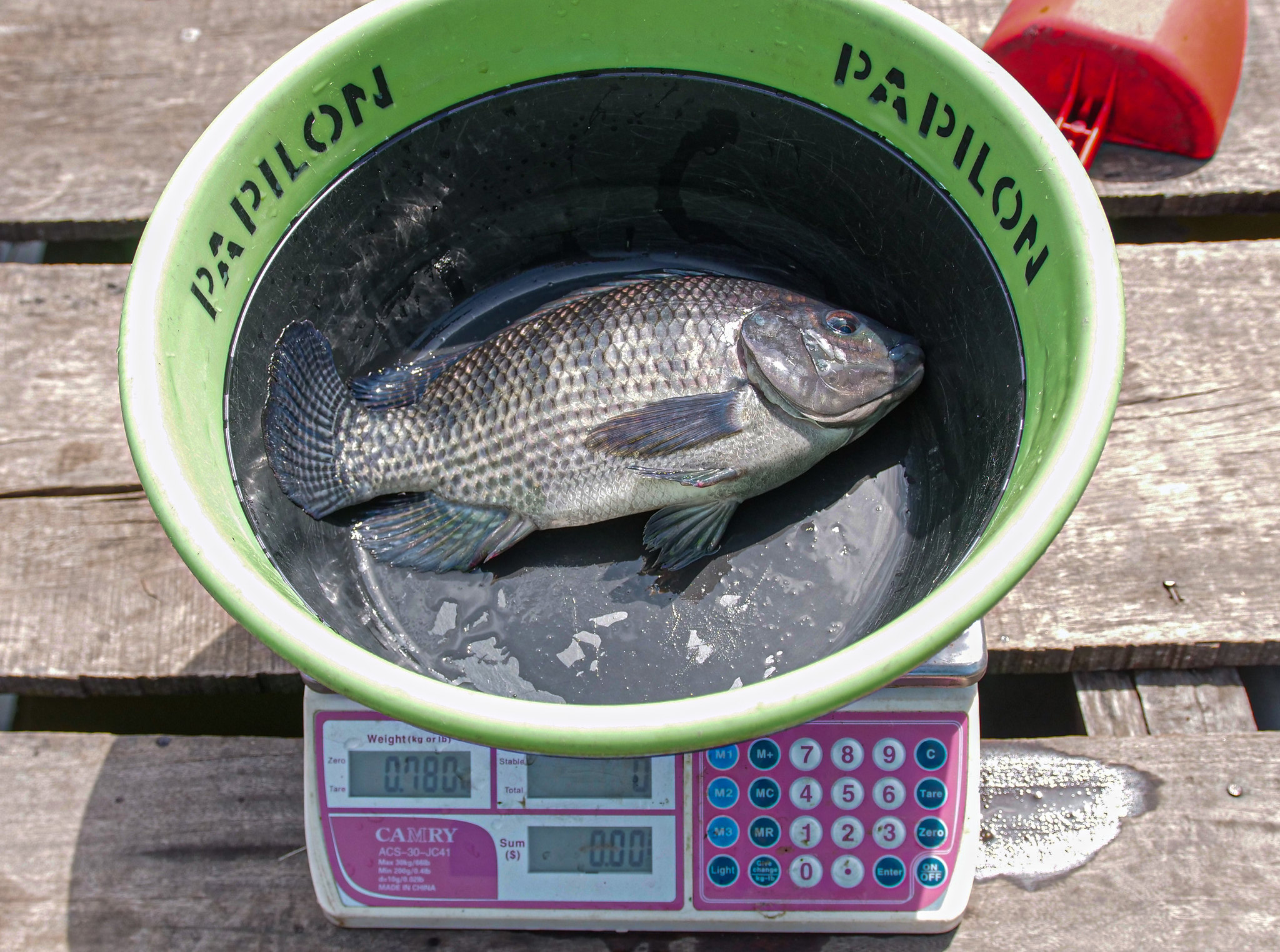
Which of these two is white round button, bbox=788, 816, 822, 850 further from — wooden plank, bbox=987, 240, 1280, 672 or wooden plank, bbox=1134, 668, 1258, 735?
wooden plank, bbox=1134, 668, 1258, 735

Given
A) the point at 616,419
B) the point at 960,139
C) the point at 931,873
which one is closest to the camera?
the point at 960,139

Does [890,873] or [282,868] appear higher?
[890,873]

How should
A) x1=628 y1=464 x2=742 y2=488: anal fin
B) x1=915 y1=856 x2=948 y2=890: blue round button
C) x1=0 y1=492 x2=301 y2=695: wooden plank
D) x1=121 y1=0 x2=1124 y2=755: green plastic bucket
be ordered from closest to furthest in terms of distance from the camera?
x1=121 y1=0 x2=1124 y2=755: green plastic bucket < x1=915 y1=856 x2=948 y2=890: blue round button < x1=628 y1=464 x2=742 y2=488: anal fin < x1=0 y1=492 x2=301 y2=695: wooden plank

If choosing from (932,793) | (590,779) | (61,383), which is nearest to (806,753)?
(932,793)

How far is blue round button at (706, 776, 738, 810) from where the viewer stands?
111 cm

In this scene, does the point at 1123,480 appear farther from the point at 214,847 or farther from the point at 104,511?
the point at 104,511

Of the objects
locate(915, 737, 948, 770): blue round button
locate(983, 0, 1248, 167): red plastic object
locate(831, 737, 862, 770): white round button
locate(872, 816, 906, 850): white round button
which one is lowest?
locate(872, 816, 906, 850): white round button

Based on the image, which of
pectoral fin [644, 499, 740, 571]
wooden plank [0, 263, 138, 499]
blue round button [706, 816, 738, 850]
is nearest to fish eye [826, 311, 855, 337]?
pectoral fin [644, 499, 740, 571]

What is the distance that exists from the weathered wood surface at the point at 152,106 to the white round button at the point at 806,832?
1051 millimetres

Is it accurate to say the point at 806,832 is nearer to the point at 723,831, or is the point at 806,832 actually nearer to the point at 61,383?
the point at 723,831

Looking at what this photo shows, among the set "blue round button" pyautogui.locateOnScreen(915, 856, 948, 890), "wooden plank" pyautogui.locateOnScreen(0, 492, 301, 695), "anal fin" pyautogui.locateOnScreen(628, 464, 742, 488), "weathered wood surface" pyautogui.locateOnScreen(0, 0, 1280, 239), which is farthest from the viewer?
"weathered wood surface" pyautogui.locateOnScreen(0, 0, 1280, 239)

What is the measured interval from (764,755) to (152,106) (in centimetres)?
143

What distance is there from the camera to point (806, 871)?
1097 millimetres

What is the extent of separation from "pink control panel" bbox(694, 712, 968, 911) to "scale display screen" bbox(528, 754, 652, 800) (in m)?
0.07
